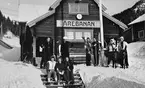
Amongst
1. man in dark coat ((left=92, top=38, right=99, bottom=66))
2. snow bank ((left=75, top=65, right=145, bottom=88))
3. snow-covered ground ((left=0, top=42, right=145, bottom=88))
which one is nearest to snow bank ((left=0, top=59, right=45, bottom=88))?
snow-covered ground ((left=0, top=42, right=145, bottom=88))

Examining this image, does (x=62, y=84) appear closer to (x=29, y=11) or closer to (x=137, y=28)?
(x=29, y=11)

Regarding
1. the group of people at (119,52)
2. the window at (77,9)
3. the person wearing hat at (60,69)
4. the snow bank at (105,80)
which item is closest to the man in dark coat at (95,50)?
the group of people at (119,52)

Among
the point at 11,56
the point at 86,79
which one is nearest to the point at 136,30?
the point at 11,56

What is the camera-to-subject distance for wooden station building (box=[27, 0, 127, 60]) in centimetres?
2022

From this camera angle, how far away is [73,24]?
20641 millimetres

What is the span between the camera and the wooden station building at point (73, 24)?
20.2 meters

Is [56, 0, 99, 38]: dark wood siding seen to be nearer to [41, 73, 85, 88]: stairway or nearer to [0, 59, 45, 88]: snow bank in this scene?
[0, 59, 45, 88]: snow bank

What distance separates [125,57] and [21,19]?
13.1 meters

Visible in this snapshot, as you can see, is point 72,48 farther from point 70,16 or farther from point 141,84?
point 141,84

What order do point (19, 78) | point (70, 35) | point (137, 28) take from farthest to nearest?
point (137, 28)
point (70, 35)
point (19, 78)

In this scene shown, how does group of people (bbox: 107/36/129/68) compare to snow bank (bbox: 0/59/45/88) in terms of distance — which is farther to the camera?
group of people (bbox: 107/36/129/68)

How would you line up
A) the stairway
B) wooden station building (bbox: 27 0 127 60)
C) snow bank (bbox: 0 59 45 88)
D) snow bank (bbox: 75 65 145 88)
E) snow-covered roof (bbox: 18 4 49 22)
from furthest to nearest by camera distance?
snow-covered roof (bbox: 18 4 49 22) → wooden station building (bbox: 27 0 127 60) → the stairway → snow bank (bbox: 0 59 45 88) → snow bank (bbox: 75 65 145 88)

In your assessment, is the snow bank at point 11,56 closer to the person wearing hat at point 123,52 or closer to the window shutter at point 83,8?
the window shutter at point 83,8

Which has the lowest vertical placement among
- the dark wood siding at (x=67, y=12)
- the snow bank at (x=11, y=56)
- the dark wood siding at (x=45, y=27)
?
the snow bank at (x=11, y=56)
